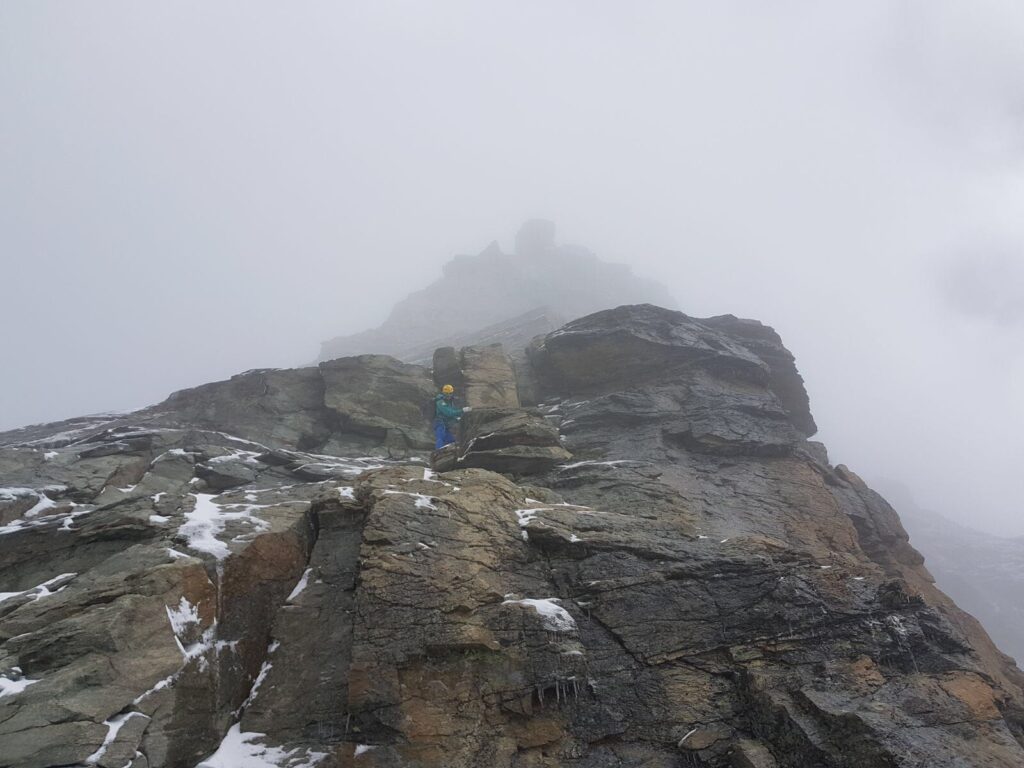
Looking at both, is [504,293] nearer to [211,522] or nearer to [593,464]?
[593,464]

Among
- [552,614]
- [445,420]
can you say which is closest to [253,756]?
[552,614]

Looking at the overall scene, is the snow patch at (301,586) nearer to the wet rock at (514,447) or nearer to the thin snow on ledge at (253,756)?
the thin snow on ledge at (253,756)

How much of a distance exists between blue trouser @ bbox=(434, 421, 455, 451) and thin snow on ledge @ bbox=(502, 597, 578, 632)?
15924 millimetres

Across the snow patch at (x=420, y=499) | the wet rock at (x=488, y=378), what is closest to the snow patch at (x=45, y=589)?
the snow patch at (x=420, y=499)

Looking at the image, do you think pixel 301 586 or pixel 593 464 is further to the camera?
pixel 593 464

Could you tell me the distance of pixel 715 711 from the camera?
14.5m

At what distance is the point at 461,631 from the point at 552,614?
265 cm

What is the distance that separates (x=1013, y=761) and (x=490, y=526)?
13974 mm

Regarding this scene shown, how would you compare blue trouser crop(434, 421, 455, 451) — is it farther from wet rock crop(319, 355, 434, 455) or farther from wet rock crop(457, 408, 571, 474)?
wet rock crop(457, 408, 571, 474)

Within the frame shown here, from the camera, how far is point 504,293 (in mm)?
120500

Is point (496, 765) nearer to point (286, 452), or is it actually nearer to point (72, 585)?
point (72, 585)

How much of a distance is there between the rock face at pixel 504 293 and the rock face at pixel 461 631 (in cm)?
7336

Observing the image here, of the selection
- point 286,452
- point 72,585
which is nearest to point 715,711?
point 72,585

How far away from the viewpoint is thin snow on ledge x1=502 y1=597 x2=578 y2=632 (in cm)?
1562
